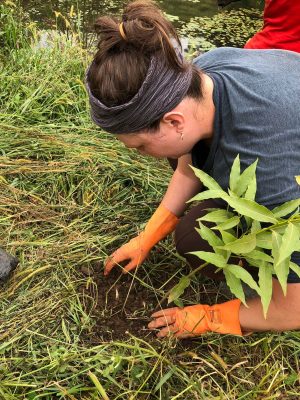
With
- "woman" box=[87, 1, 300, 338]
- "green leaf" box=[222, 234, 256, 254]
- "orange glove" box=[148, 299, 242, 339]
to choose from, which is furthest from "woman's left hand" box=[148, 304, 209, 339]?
"green leaf" box=[222, 234, 256, 254]

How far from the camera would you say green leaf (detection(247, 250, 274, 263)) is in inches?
43.3

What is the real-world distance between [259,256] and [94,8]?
4.64 metres

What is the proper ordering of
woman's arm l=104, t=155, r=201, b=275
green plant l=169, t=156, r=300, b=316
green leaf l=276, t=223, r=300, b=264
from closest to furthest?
green leaf l=276, t=223, r=300, b=264 → green plant l=169, t=156, r=300, b=316 → woman's arm l=104, t=155, r=201, b=275

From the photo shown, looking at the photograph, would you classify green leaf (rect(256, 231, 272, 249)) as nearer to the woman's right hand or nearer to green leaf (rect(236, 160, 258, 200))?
green leaf (rect(236, 160, 258, 200))

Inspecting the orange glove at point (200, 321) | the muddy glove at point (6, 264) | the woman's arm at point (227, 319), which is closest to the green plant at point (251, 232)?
the woman's arm at point (227, 319)

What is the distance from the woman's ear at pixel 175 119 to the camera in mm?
1216

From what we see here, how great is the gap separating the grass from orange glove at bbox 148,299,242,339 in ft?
0.18

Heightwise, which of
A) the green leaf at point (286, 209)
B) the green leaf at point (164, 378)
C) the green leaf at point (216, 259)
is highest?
the green leaf at point (286, 209)

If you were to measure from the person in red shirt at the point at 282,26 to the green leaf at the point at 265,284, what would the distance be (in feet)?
4.50

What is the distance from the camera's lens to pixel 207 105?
131 centimetres

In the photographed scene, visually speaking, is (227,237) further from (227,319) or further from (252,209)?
(227,319)

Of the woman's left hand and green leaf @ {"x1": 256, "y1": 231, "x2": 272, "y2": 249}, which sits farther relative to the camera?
the woman's left hand

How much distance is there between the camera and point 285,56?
142 cm

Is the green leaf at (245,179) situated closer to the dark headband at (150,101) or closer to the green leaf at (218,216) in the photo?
the green leaf at (218,216)
